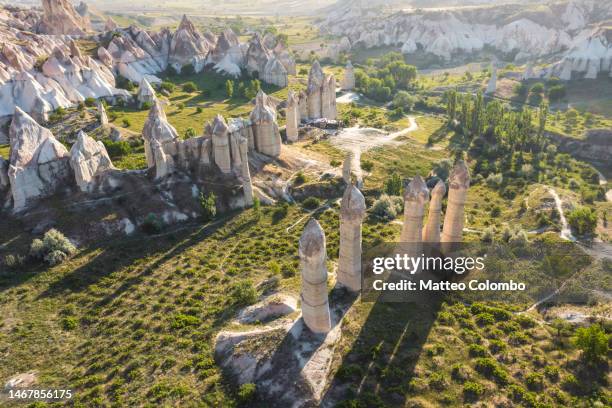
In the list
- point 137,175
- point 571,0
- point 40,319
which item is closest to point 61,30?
point 137,175

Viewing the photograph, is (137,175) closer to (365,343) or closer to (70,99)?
(365,343)

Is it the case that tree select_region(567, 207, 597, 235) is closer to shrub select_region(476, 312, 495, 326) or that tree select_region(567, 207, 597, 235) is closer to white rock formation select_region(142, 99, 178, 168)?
shrub select_region(476, 312, 495, 326)

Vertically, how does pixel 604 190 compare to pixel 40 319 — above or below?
below

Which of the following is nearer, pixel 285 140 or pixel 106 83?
pixel 285 140

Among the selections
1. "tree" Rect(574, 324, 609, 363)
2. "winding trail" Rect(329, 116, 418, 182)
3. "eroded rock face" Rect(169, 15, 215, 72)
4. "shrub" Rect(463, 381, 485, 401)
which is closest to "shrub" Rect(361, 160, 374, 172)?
"winding trail" Rect(329, 116, 418, 182)

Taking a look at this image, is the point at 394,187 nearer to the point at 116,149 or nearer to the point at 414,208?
the point at 414,208

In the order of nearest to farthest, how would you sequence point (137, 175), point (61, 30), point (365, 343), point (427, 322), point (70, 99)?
1. point (365, 343)
2. point (427, 322)
3. point (137, 175)
4. point (70, 99)
5. point (61, 30)
